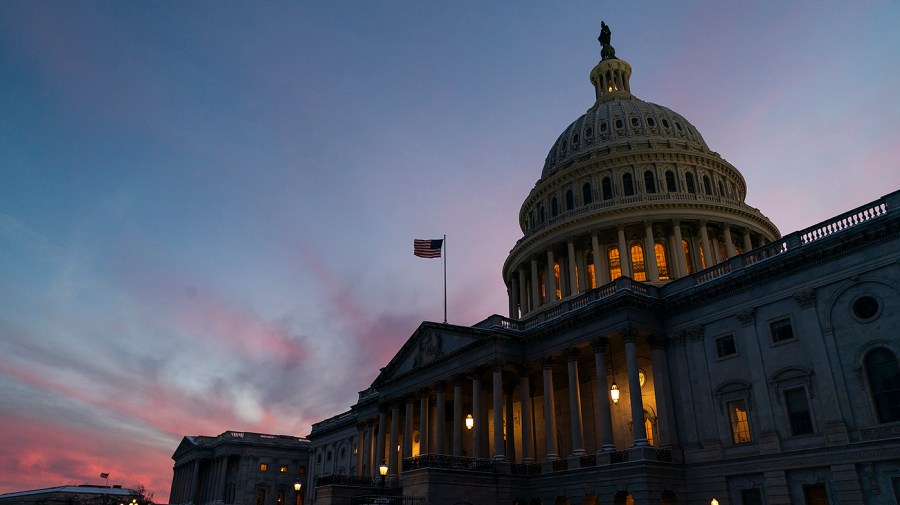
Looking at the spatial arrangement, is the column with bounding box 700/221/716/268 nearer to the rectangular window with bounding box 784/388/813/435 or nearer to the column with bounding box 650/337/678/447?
the column with bounding box 650/337/678/447

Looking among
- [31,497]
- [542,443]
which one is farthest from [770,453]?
[31,497]

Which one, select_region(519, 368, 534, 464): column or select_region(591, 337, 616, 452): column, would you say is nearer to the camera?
select_region(591, 337, 616, 452): column

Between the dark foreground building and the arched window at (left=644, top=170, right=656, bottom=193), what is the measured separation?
7.8 inches

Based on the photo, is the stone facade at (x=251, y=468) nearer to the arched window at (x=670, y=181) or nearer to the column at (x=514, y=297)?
the column at (x=514, y=297)

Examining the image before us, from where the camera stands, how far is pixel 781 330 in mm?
33781

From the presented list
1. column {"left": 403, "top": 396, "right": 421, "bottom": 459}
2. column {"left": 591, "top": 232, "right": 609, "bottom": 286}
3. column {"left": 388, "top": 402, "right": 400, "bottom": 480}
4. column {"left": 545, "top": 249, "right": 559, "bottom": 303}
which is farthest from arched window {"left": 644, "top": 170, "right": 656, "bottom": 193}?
column {"left": 388, "top": 402, "right": 400, "bottom": 480}

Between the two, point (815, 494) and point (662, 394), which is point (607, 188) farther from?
point (815, 494)

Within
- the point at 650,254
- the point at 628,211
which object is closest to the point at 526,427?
the point at 650,254

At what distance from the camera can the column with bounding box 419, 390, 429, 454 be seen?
160 ft

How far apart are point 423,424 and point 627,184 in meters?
30.0

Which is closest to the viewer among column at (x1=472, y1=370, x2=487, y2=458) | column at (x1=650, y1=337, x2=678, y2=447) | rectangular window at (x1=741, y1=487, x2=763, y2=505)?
rectangular window at (x1=741, y1=487, x2=763, y2=505)

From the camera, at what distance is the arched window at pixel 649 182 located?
61094 millimetres

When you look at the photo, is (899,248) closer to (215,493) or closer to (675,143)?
(675,143)

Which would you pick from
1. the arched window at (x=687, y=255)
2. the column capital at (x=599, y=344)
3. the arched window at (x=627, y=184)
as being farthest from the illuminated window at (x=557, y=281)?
the column capital at (x=599, y=344)
